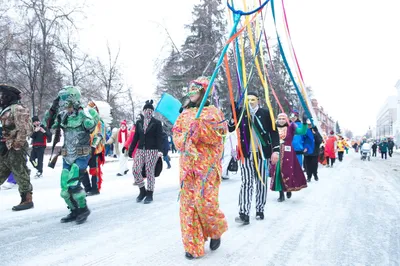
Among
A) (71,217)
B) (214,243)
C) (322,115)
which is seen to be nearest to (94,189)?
(71,217)

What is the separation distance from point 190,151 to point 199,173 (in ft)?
0.78

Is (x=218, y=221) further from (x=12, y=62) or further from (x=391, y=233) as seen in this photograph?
(x=12, y=62)

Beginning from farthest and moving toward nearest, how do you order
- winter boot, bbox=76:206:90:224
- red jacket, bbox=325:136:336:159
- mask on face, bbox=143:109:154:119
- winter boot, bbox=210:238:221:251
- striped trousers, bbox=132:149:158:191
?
red jacket, bbox=325:136:336:159
mask on face, bbox=143:109:154:119
striped trousers, bbox=132:149:158:191
winter boot, bbox=76:206:90:224
winter boot, bbox=210:238:221:251

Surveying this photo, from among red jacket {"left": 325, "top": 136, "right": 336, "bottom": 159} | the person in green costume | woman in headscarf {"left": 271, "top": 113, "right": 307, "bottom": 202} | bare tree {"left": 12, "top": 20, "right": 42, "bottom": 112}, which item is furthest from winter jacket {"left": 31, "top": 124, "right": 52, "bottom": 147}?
red jacket {"left": 325, "top": 136, "right": 336, "bottom": 159}

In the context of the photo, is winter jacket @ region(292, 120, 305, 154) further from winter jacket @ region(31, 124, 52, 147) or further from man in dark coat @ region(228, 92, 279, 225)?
winter jacket @ region(31, 124, 52, 147)

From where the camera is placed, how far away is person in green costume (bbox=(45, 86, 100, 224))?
181 inches

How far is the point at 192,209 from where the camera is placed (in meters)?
3.19

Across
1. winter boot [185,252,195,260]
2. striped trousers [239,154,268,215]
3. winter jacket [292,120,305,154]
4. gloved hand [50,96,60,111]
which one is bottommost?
winter boot [185,252,195,260]

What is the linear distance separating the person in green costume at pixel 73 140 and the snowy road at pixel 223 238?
1.13 ft

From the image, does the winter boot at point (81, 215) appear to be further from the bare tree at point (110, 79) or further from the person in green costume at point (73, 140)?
the bare tree at point (110, 79)

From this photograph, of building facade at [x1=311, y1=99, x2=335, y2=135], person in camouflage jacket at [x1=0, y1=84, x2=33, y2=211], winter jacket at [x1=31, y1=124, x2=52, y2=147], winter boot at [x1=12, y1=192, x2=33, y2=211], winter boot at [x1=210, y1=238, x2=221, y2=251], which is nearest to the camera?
winter boot at [x1=210, y1=238, x2=221, y2=251]

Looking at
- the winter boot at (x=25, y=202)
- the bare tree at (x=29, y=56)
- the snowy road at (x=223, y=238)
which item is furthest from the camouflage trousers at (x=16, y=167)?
the bare tree at (x=29, y=56)

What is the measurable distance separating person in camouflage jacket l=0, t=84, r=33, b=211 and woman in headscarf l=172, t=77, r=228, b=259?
3.37 meters

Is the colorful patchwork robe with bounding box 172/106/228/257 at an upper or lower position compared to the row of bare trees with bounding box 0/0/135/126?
lower
